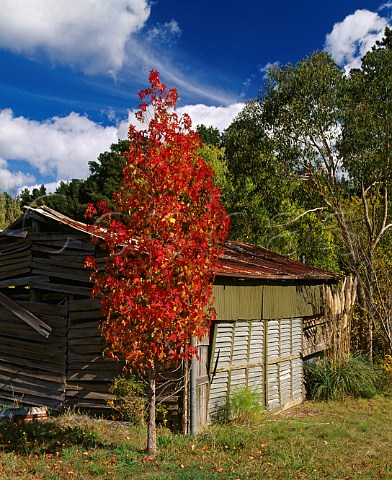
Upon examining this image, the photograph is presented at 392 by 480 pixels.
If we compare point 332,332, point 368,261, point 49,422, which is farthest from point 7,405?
point 368,261

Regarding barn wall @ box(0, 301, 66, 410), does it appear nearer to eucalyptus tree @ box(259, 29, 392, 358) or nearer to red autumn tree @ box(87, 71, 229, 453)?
red autumn tree @ box(87, 71, 229, 453)

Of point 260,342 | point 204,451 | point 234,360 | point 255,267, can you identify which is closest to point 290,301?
point 255,267

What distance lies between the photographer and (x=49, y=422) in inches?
379

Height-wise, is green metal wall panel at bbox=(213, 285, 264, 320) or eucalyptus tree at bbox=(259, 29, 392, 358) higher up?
eucalyptus tree at bbox=(259, 29, 392, 358)

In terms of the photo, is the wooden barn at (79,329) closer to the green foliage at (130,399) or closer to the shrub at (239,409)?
the shrub at (239,409)

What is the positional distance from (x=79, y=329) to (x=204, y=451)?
378 centimetres

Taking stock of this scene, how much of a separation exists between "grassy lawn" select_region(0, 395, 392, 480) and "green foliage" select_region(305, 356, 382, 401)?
2.07 metres

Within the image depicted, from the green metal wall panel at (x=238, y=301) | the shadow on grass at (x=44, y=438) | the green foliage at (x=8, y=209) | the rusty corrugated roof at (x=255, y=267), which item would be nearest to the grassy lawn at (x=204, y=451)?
the shadow on grass at (x=44, y=438)

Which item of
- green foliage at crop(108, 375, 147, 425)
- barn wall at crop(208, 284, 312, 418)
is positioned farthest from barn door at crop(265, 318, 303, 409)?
green foliage at crop(108, 375, 147, 425)

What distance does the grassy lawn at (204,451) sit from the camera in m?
7.19

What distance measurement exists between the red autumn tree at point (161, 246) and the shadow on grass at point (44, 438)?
1371mm

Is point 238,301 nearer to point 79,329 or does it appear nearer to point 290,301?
point 290,301

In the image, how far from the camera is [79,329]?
409 inches

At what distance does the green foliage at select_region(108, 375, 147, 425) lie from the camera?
9484mm
